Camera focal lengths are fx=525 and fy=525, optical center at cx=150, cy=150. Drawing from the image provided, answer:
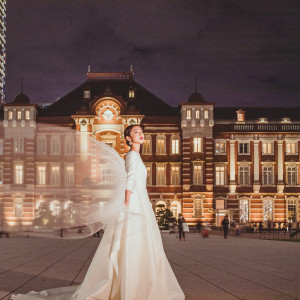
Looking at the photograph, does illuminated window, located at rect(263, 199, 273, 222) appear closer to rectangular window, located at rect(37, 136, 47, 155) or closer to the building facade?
the building facade

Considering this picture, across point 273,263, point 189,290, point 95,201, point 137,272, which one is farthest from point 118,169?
point 273,263

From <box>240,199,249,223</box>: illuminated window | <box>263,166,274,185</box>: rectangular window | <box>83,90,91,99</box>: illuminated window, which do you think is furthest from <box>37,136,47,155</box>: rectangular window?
<box>263,166,274,185</box>: rectangular window

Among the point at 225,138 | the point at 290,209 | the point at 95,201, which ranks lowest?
the point at 290,209

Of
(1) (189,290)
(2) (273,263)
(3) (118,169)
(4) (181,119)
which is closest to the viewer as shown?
(3) (118,169)

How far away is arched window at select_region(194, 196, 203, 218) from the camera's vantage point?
43.6 meters

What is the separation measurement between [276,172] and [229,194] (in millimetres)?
4487

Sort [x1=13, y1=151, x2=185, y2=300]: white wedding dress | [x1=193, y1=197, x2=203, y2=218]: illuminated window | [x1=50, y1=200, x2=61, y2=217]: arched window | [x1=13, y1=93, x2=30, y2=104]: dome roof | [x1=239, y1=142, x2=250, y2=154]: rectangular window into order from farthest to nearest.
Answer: [x1=13, y1=93, x2=30, y2=104]: dome roof < [x1=239, y1=142, x2=250, y2=154]: rectangular window < [x1=193, y1=197, x2=203, y2=218]: illuminated window < [x1=50, y1=200, x2=61, y2=217]: arched window < [x1=13, y1=151, x2=185, y2=300]: white wedding dress

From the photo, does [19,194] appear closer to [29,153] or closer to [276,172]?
[29,153]

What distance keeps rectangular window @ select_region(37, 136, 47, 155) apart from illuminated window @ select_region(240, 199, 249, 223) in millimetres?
17343

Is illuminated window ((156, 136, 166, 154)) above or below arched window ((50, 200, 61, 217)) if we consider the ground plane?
above

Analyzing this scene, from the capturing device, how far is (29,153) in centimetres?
4450

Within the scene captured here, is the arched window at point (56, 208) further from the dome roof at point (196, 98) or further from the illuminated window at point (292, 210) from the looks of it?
the illuminated window at point (292, 210)

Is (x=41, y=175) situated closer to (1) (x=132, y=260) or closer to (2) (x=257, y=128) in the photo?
(2) (x=257, y=128)

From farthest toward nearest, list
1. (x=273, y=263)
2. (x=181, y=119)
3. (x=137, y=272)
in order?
1. (x=181, y=119)
2. (x=273, y=263)
3. (x=137, y=272)
